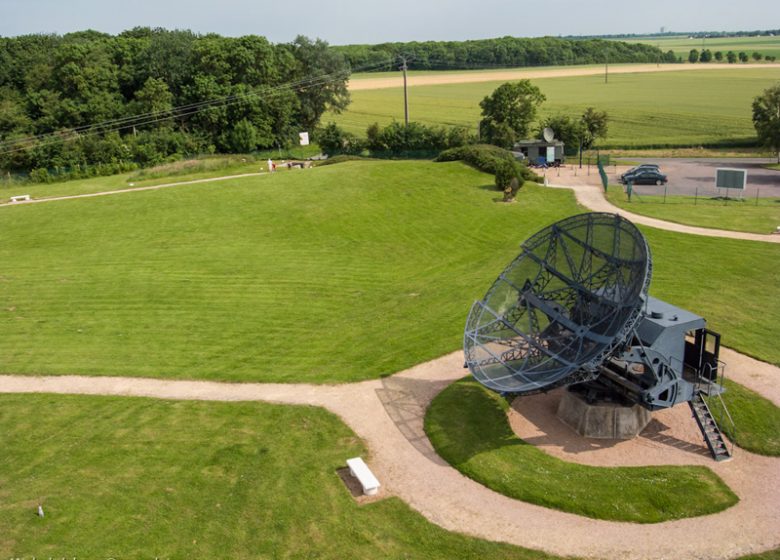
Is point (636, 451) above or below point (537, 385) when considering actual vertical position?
below

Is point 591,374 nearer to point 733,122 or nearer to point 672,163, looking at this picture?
point 672,163

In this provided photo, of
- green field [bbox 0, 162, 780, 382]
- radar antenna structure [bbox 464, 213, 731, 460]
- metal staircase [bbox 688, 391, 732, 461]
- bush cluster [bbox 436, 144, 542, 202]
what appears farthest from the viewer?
bush cluster [bbox 436, 144, 542, 202]

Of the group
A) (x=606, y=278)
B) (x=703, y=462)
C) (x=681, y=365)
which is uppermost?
(x=606, y=278)

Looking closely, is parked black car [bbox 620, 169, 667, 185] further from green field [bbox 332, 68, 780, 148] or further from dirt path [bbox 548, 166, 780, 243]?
green field [bbox 332, 68, 780, 148]

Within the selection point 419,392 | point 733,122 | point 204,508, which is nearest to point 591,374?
point 419,392

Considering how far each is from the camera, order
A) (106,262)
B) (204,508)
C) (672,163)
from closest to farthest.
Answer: (204,508) → (106,262) → (672,163)

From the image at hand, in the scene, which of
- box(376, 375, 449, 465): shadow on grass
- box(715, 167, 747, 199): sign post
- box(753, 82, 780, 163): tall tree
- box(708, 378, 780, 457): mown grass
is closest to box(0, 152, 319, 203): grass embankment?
box(715, 167, 747, 199): sign post

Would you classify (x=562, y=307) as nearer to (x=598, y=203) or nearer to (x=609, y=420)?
(x=609, y=420)
